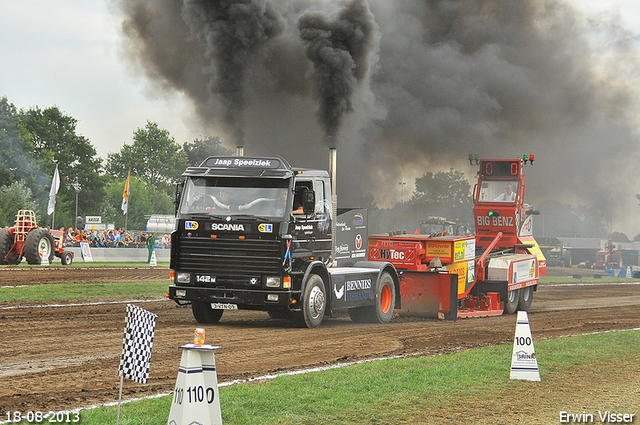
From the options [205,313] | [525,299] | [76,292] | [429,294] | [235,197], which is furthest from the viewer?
[525,299]

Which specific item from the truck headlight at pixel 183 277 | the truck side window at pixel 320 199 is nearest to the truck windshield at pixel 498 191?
the truck side window at pixel 320 199

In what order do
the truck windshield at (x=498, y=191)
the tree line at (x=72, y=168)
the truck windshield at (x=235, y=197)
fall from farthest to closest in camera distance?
the tree line at (x=72, y=168)
the truck windshield at (x=498, y=191)
the truck windshield at (x=235, y=197)

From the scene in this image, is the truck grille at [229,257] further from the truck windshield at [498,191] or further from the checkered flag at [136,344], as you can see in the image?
the truck windshield at [498,191]

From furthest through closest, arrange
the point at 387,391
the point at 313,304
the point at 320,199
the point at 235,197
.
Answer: the point at 320,199 → the point at 313,304 → the point at 235,197 → the point at 387,391

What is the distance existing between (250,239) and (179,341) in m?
2.32

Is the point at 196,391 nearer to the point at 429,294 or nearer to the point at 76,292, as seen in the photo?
the point at 429,294

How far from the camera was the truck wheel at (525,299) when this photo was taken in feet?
64.6

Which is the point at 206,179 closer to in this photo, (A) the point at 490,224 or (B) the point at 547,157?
(A) the point at 490,224

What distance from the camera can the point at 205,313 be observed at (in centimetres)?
1391

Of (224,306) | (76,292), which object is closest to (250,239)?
(224,306)

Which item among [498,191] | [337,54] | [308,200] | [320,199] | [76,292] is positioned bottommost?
[76,292]

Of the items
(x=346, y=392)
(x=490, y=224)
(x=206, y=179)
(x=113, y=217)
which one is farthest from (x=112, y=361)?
(x=113, y=217)

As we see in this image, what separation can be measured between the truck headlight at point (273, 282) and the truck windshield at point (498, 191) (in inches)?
416

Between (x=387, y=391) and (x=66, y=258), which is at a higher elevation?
(x=66, y=258)
